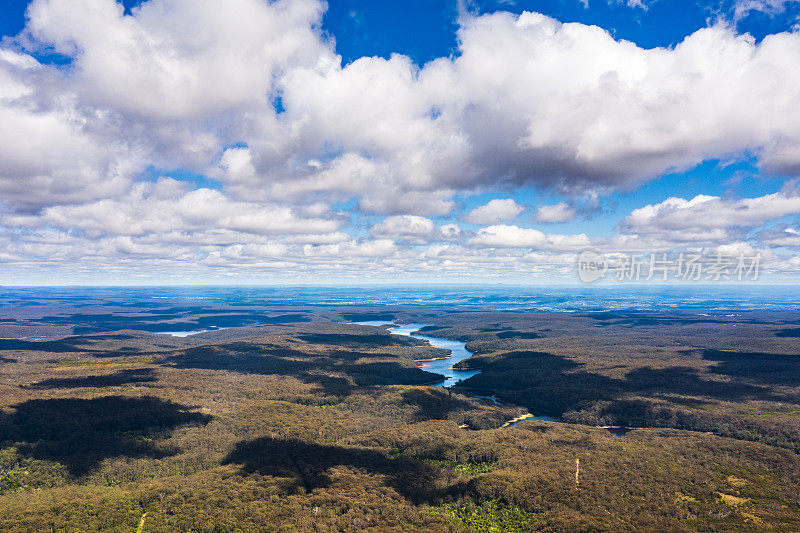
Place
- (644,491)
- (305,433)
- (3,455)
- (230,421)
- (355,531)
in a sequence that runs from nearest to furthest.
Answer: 1. (355,531)
2. (644,491)
3. (3,455)
4. (305,433)
5. (230,421)

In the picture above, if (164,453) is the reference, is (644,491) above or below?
above

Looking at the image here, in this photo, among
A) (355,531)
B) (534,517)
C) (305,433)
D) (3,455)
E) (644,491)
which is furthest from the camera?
(305,433)

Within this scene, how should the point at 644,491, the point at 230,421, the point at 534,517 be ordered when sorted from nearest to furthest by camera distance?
the point at 534,517 → the point at 644,491 → the point at 230,421

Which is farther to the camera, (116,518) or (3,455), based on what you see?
(3,455)

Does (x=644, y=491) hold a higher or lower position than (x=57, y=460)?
higher

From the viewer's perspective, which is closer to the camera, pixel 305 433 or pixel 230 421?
pixel 305 433

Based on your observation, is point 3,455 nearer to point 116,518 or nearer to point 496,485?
point 116,518

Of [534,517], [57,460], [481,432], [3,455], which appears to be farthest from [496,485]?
[3,455]

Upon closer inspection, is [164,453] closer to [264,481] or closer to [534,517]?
[264,481]

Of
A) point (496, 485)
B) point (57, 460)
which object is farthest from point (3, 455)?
point (496, 485)
